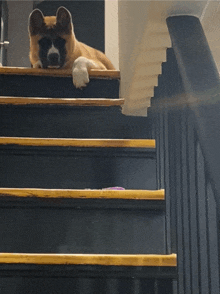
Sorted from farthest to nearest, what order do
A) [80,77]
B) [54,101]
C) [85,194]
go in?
[80,77] → [54,101] → [85,194]

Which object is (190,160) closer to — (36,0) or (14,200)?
(14,200)

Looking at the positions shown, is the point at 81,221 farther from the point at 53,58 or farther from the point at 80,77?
the point at 53,58

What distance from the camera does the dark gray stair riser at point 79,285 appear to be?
1.20 metres

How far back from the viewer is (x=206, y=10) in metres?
1.21

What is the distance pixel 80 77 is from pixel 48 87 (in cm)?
17

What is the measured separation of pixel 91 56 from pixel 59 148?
1431mm

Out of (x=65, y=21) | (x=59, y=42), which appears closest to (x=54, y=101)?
(x=59, y=42)

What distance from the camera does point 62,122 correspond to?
1925 millimetres

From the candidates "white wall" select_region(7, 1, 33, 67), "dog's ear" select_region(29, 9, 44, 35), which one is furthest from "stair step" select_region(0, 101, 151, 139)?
"white wall" select_region(7, 1, 33, 67)

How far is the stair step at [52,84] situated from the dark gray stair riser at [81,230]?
88cm

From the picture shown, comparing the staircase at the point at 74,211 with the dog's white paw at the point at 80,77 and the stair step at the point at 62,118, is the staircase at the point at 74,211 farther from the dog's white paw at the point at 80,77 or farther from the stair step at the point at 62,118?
the dog's white paw at the point at 80,77

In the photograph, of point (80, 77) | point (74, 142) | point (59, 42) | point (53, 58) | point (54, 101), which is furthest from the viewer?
point (59, 42)

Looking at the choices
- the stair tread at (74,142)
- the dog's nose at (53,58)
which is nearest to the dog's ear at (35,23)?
the dog's nose at (53,58)

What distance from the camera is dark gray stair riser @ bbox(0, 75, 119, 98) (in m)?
2.12
